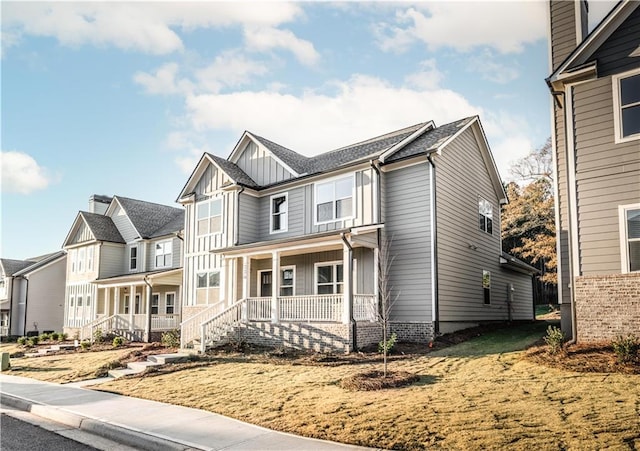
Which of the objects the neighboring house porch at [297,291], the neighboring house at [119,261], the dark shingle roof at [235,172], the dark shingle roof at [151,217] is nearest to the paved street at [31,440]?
the neighboring house porch at [297,291]

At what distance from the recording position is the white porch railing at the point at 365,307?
16328 millimetres

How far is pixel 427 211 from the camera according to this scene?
56.6ft

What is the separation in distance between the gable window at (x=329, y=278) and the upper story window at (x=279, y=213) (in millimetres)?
2617

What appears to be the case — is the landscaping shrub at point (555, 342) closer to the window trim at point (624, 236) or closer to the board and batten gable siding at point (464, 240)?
the window trim at point (624, 236)

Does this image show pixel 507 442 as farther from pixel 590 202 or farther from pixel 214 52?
pixel 214 52

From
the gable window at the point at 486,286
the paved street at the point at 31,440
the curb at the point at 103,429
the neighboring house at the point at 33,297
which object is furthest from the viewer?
the neighboring house at the point at 33,297

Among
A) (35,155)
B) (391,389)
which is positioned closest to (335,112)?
(391,389)

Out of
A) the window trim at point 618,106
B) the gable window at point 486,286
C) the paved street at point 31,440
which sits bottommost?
the paved street at point 31,440

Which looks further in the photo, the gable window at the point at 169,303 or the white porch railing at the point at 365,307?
the gable window at the point at 169,303

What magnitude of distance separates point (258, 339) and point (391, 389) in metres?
8.80

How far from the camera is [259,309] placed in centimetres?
1850

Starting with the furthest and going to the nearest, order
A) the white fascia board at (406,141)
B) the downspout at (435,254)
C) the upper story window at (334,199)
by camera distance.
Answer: the upper story window at (334,199) → the white fascia board at (406,141) → the downspout at (435,254)

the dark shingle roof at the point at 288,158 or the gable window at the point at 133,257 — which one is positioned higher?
the dark shingle roof at the point at 288,158

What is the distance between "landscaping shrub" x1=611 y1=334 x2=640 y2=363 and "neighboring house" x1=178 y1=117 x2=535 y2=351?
6.49 metres
